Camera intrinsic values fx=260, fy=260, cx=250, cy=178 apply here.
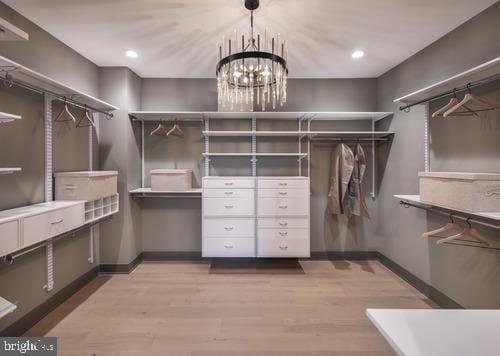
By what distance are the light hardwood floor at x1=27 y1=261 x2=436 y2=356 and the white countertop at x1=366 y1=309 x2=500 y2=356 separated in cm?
111

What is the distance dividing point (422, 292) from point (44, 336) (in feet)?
11.6

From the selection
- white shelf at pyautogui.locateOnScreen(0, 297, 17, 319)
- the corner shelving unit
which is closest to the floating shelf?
the corner shelving unit

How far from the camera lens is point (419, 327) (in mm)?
945

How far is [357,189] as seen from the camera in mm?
3393

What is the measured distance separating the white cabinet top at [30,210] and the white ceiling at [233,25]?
61.5 inches

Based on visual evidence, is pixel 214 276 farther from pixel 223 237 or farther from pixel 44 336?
pixel 44 336

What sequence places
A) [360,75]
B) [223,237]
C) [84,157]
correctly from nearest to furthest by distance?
1. [84,157]
2. [223,237]
3. [360,75]

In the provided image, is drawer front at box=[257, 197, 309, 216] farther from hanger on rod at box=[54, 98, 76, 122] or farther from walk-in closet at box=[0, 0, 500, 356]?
hanger on rod at box=[54, 98, 76, 122]

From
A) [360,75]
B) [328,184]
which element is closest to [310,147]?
[328,184]

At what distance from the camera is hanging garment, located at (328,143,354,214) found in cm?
342

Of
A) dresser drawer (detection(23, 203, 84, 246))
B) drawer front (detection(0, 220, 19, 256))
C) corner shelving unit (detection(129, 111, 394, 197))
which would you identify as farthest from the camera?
corner shelving unit (detection(129, 111, 394, 197))

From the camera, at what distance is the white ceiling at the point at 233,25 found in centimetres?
201

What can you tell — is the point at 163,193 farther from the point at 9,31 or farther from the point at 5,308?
the point at 9,31

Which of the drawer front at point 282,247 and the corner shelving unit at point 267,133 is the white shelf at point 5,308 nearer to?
the corner shelving unit at point 267,133
